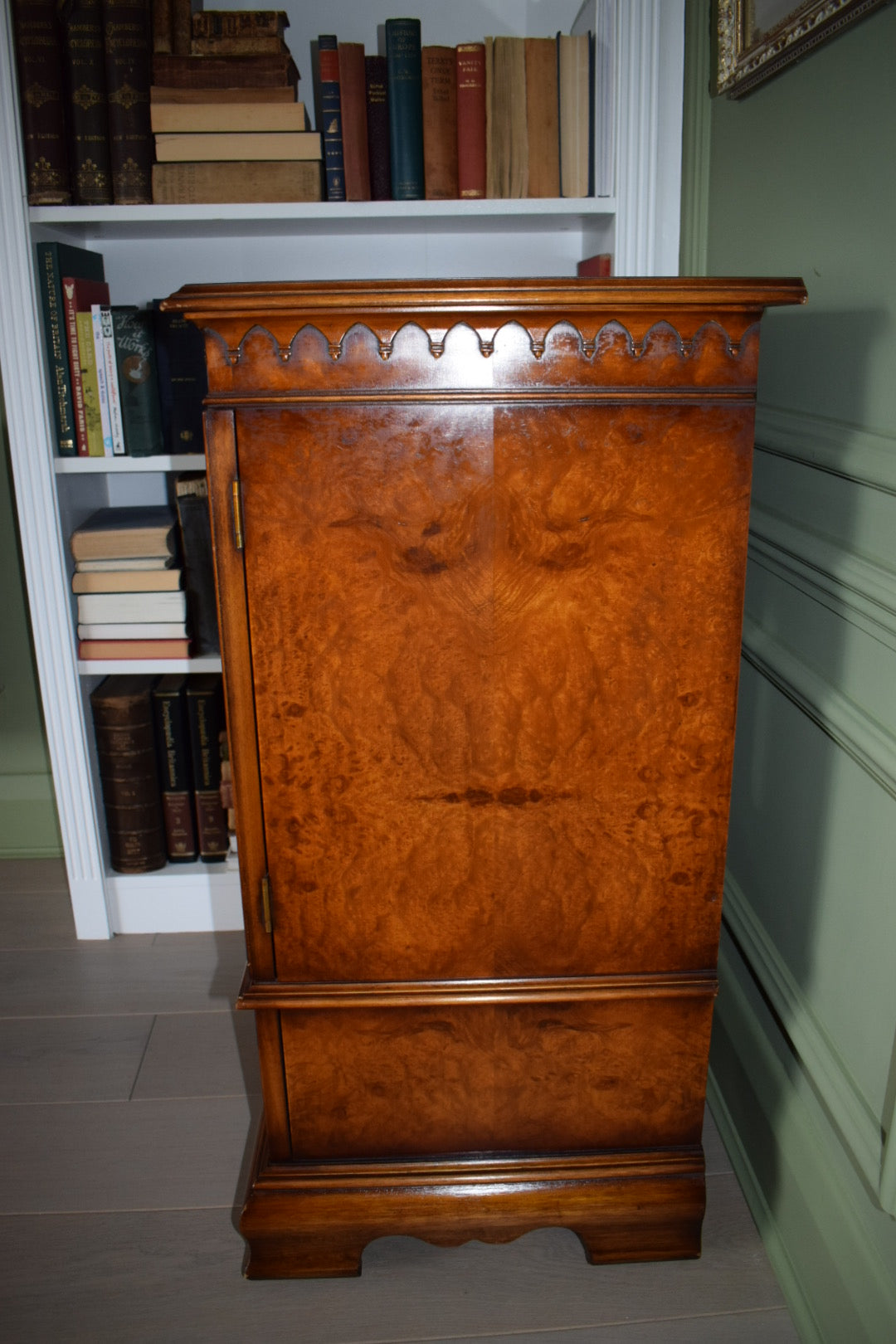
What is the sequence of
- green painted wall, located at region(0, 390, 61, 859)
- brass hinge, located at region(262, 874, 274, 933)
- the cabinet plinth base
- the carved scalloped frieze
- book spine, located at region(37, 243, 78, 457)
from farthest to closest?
green painted wall, located at region(0, 390, 61, 859) → book spine, located at region(37, 243, 78, 457) → the cabinet plinth base → brass hinge, located at region(262, 874, 274, 933) → the carved scalloped frieze

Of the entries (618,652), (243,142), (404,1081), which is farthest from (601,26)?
(404,1081)

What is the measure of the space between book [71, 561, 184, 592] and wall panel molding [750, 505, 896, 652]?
1.07m

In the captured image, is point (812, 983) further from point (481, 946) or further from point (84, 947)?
point (84, 947)

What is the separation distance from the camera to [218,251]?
2020mm

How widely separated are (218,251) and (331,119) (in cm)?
42

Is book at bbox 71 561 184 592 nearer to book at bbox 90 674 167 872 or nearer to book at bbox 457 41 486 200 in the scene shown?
book at bbox 90 674 167 872

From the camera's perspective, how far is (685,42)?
1626 millimetres

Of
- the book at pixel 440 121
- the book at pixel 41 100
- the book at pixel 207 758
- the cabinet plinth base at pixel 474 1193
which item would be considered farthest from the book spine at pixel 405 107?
the cabinet plinth base at pixel 474 1193

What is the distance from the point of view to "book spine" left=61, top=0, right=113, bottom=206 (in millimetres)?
1694

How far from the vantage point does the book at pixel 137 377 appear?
1835 millimetres

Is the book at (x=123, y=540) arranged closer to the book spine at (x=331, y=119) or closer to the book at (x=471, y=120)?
the book spine at (x=331, y=119)

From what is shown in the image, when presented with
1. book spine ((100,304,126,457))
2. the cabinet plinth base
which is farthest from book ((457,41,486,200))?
the cabinet plinth base

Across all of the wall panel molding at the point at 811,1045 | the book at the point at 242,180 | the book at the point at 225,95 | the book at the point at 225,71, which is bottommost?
the wall panel molding at the point at 811,1045

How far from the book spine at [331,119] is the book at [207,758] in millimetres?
952
